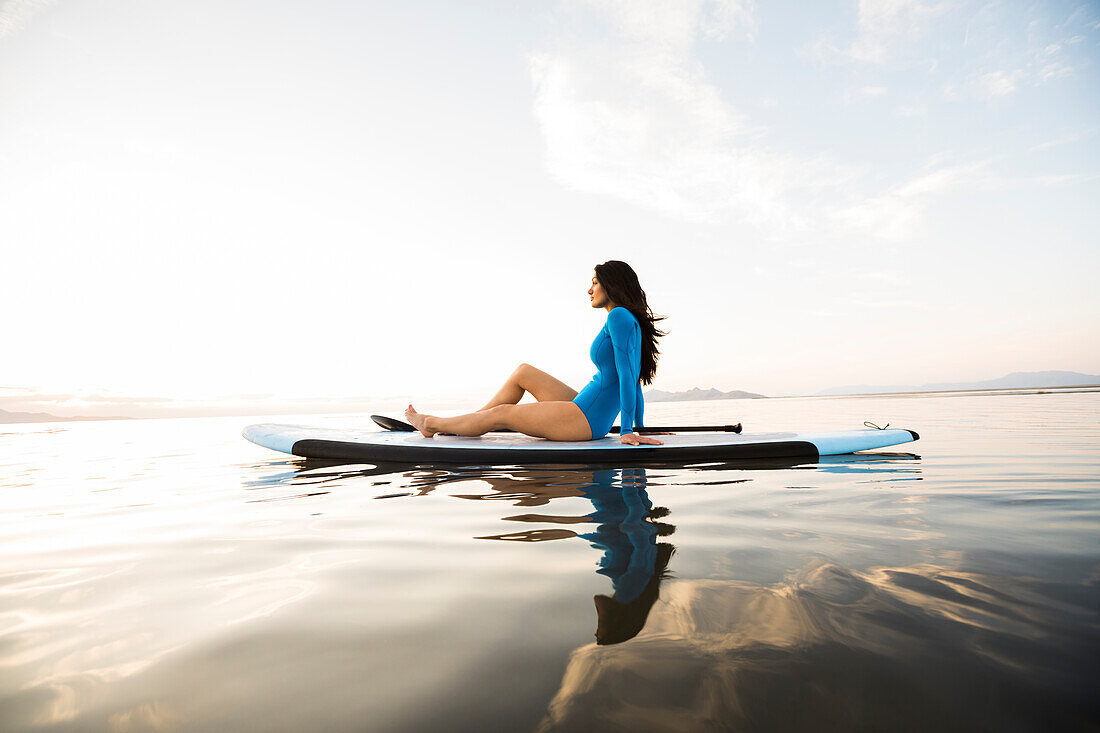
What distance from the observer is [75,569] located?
6.62ft

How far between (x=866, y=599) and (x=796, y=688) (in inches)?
24.0

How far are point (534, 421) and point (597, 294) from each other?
4.64ft

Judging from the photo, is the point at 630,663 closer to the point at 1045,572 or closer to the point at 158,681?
the point at 158,681

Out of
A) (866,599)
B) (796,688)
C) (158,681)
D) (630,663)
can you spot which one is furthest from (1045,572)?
(158,681)

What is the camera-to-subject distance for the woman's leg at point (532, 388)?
5391mm

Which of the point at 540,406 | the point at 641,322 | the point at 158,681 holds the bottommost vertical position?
the point at 158,681

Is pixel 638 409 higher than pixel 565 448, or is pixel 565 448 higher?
pixel 638 409

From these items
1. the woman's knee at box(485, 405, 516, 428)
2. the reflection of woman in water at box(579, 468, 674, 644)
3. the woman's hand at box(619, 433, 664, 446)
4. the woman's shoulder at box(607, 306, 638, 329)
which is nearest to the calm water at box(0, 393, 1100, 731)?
the reflection of woman in water at box(579, 468, 674, 644)

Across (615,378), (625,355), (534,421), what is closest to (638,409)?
(615,378)

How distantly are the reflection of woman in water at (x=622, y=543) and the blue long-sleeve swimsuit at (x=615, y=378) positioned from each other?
119 cm

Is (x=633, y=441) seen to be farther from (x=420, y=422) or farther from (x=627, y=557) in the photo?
(x=627, y=557)

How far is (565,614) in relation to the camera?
1422 mm

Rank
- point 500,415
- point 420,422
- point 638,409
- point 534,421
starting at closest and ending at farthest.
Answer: point 534,421 → point 500,415 → point 638,409 → point 420,422

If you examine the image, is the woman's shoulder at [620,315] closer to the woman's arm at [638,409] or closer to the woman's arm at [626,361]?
the woman's arm at [626,361]
